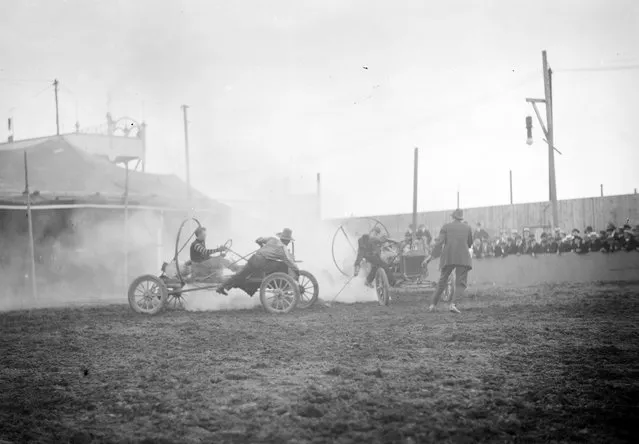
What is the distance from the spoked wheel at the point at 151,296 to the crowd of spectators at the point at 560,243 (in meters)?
5.64

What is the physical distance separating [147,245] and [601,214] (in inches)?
724

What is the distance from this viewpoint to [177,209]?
1081 inches

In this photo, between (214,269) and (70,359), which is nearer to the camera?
(70,359)

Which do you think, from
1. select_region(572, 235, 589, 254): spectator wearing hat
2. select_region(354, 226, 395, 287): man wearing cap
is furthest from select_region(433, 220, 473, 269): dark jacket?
select_region(572, 235, 589, 254): spectator wearing hat

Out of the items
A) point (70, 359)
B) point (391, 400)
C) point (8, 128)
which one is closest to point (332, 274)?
point (70, 359)

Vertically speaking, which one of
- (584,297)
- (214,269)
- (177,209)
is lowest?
(584,297)

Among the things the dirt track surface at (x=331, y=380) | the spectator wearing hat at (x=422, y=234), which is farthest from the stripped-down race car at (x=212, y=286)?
the spectator wearing hat at (x=422, y=234)

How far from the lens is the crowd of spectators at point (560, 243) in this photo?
17783mm

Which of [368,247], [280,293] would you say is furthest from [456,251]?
[280,293]

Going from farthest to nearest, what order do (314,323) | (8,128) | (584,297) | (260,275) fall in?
(8,128)
(584,297)
(260,275)
(314,323)

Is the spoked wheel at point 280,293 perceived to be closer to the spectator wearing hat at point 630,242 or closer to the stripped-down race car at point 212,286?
the stripped-down race car at point 212,286

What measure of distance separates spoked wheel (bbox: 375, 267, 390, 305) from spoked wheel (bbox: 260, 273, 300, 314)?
2.19m

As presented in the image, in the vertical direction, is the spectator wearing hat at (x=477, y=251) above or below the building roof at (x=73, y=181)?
below

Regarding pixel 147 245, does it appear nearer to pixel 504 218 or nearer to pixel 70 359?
pixel 504 218
